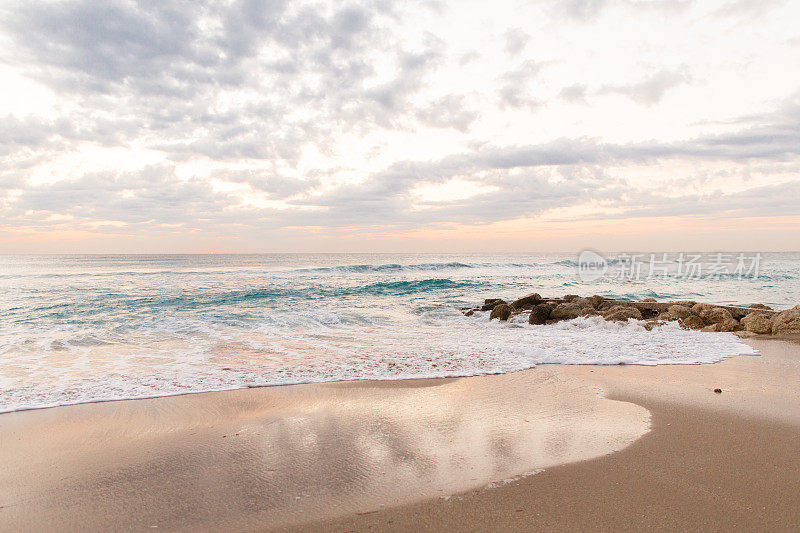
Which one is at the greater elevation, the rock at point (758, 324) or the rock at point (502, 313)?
the rock at point (758, 324)

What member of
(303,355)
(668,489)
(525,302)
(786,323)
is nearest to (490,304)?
(525,302)

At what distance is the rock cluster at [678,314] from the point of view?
10.1 m

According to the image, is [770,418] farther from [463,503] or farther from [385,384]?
[385,384]

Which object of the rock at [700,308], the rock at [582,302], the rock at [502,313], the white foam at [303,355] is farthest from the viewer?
the rock at [582,302]

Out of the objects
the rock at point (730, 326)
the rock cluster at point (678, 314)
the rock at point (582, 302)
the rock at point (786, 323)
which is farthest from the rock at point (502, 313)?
the rock at point (786, 323)

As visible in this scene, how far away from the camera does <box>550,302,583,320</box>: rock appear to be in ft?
42.2

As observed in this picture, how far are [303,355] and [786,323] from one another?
10.9 metres

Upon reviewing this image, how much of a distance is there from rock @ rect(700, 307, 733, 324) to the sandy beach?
617 cm

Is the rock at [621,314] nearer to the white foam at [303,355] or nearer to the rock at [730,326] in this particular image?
the white foam at [303,355]

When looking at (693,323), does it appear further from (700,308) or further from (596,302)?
(596,302)

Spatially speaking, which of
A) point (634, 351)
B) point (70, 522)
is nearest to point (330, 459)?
point (70, 522)

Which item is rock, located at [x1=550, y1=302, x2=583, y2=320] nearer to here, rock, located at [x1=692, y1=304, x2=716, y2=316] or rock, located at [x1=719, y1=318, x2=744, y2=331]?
rock, located at [x1=692, y1=304, x2=716, y2=316]

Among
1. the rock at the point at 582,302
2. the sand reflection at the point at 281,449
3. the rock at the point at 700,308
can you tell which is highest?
the rock at the point at 700,308

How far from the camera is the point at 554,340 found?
9.77 metres
